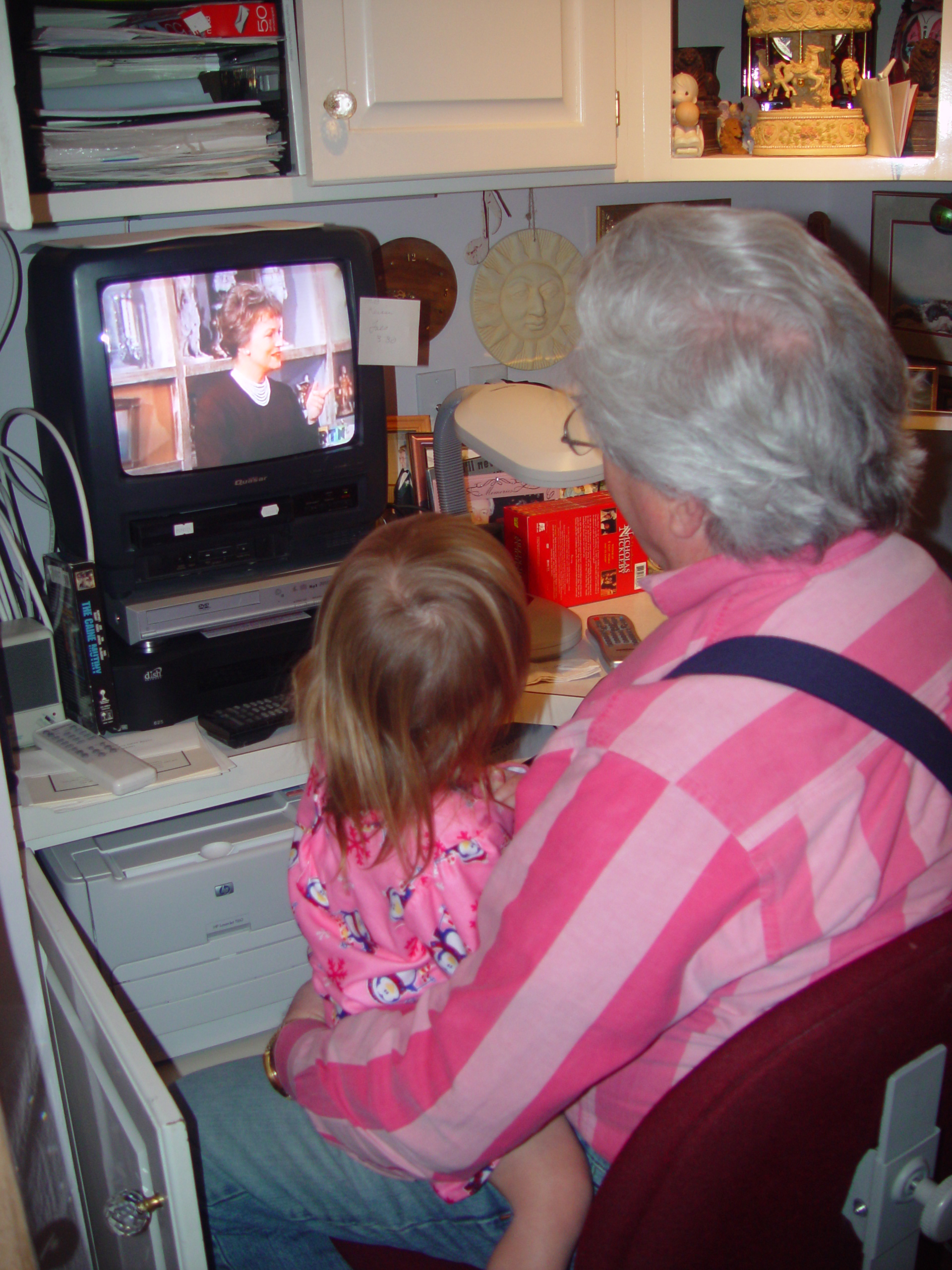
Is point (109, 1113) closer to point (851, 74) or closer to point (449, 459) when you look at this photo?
point (449, 459)

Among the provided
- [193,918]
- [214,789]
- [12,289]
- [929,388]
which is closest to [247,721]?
[214,789]

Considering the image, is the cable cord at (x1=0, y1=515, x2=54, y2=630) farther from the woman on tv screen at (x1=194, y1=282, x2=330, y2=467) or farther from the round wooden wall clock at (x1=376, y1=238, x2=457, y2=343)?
the round wooden wall clock at (x1=376, y1=238, x2=457, y2=343)

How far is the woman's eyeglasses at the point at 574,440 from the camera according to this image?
1.28m

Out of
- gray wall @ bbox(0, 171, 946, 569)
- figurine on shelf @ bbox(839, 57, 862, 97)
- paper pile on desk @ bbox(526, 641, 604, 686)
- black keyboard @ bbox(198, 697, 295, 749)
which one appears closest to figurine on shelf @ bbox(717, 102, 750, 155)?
figurine on shelf @ bbox(839, 57, 862, 97)

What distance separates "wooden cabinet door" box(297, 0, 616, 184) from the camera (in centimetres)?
130

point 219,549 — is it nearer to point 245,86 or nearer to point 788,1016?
point 245,86

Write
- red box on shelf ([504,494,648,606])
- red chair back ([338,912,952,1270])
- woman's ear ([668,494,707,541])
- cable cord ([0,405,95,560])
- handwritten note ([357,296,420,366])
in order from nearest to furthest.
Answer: red chair back ([338,912,952,1270]), woman's ear ([668,494,707,541]), cable cord ([0,405,95,560]), handwritten note ([357,296,420,366]), red box on shelf ([504,494,648,606])

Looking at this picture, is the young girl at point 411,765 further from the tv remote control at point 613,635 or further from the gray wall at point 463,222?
the gray wall at point 463,222

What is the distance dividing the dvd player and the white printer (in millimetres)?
258

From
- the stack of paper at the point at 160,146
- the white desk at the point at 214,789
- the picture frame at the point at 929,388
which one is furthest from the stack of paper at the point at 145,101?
the picture frame at the point at 929,388

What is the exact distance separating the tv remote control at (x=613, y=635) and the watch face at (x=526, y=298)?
57 cm

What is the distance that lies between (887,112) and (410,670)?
116 centimetres

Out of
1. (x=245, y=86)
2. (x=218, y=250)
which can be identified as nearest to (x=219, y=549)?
(x=218, y=250)

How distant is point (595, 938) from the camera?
2.12 feet
